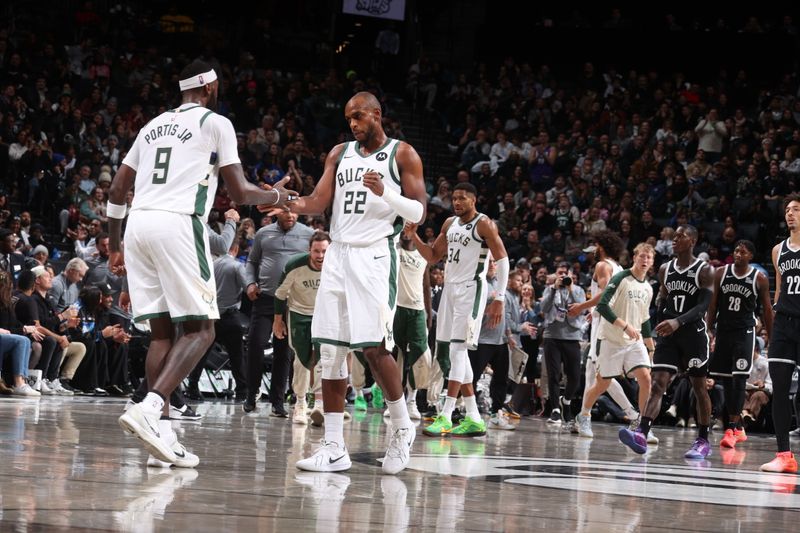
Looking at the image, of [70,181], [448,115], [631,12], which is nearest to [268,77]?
[448,115]

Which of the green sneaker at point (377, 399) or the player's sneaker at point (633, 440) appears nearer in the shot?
the player's sneaker at point (633, 440)

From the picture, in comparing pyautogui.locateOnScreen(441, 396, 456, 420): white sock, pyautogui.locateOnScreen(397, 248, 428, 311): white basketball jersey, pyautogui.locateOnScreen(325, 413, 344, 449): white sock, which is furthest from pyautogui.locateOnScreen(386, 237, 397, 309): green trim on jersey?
pyautogui.locateOnScreen(397, 248, 428, 311): white basketball jersey

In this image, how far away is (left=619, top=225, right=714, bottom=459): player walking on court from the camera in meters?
8.61

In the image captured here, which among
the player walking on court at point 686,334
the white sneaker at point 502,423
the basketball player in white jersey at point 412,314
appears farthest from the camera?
the white sneaker at point 502,423

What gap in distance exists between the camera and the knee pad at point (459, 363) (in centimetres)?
912

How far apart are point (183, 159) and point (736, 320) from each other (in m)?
6.01

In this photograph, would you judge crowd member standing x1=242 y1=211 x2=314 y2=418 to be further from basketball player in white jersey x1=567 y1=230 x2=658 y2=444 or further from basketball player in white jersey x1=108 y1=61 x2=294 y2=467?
basketball player in white jersey x1=108 y1=61 x2=294 y2=467

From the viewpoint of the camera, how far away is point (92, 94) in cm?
1923

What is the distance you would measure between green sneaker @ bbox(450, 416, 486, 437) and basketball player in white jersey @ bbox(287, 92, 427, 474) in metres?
3.22

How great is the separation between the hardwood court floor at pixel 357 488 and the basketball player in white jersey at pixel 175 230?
0.58m

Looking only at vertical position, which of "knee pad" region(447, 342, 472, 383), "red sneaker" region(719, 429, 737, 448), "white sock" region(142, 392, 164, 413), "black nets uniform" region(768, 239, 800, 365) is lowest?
"red sneaker" region(719, 429, 737, 448)

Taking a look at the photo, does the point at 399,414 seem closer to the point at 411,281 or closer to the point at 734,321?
the point at 411,281

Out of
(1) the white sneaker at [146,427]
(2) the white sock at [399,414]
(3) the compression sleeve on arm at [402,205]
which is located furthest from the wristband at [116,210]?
(2) the white sock at [399,414]

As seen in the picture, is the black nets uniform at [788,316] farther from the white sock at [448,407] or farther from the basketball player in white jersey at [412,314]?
the basketball player in white jersey at [412,314]
